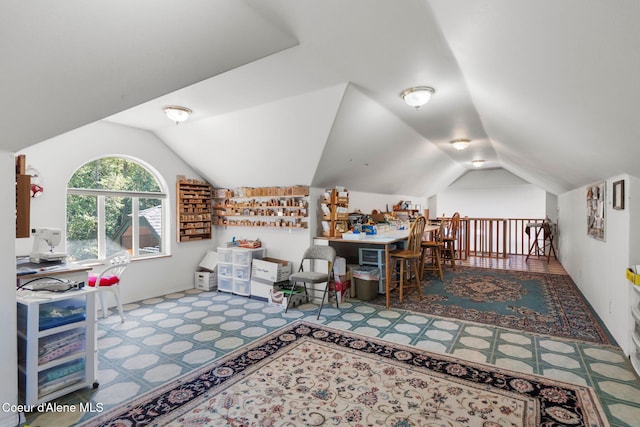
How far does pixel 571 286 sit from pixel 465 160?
3.29 meters

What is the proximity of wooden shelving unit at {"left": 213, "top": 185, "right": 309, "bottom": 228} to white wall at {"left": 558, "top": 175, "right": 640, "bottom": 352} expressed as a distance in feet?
10.5

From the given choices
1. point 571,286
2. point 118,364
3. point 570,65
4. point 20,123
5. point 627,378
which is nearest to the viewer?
point 570,65

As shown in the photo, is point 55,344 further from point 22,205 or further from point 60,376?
point 22,205

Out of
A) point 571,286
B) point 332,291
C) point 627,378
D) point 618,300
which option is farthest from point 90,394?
point 571,286

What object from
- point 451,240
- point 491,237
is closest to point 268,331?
point 451,240

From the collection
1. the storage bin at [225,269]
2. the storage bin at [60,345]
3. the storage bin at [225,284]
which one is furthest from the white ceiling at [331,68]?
the storage bin at [225,284]

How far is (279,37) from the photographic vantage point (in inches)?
80.9

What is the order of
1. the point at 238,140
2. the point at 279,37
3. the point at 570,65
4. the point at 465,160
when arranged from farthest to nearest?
the point at 465,160 → the point at 238,140 → the point at 279,37 → the point at 570,65

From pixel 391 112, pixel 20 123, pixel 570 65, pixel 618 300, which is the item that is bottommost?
pixel 618 300

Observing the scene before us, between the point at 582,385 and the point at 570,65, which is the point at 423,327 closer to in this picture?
the point at 582,385

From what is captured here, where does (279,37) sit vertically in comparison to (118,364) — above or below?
above

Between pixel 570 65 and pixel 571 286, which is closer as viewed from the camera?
pixel 570 65

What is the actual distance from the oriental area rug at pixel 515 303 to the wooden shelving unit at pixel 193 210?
2.95m

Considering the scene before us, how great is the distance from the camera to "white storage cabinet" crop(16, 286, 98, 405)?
6.28 ft
